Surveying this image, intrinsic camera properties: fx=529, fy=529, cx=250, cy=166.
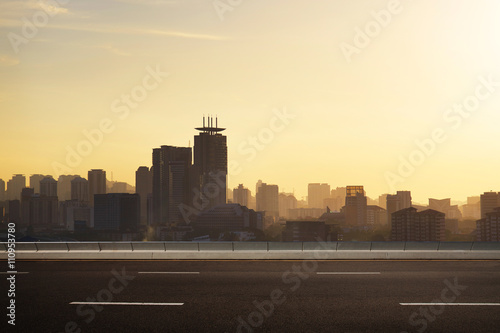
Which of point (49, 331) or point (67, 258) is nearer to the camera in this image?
point (49, 331)

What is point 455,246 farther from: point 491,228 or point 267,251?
point 491,228

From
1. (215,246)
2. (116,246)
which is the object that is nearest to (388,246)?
(215,246)

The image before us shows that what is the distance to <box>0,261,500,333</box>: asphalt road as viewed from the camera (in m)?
9.53

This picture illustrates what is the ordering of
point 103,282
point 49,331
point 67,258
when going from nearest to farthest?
point 49,331
point 103,282
point 67,258

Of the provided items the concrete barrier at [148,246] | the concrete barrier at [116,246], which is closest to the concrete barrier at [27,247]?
the concrete barrier at [116,246]

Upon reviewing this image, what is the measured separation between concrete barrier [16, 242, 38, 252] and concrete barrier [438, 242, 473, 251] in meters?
15.7

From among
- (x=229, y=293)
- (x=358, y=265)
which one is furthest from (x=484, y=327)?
(x=358, y=265)

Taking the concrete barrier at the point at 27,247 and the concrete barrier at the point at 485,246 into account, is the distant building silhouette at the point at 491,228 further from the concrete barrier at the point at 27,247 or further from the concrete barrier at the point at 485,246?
the concrete barrier at the point at 27,247

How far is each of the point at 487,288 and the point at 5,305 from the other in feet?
37.0

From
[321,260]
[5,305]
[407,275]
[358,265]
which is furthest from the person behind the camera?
[321,260]

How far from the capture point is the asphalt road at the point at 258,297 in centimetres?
953

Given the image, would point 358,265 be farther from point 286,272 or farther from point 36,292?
point 36,292

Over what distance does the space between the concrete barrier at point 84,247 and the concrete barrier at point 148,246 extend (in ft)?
4.76

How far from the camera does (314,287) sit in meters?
13.2
